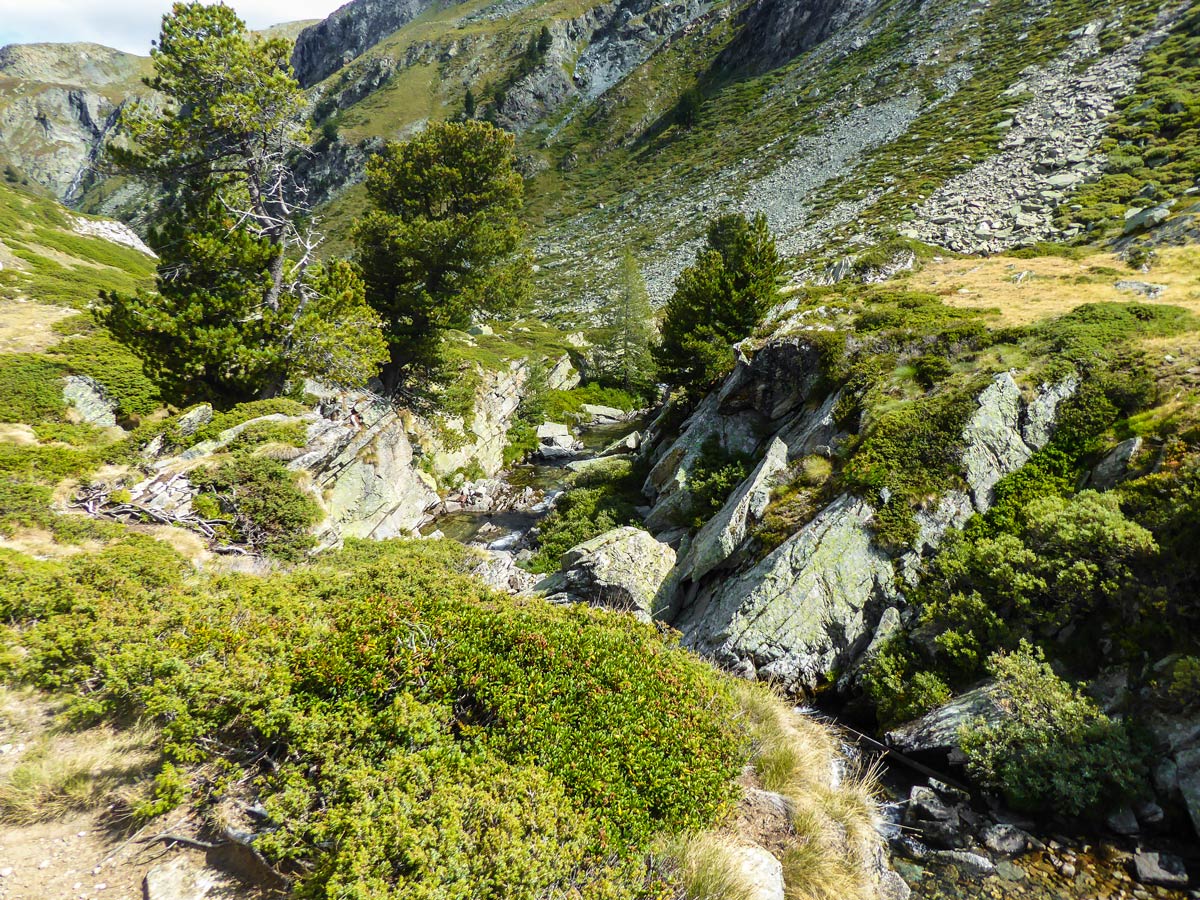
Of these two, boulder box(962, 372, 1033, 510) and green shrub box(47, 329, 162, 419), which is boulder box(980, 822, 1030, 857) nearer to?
boulder box(962, 372, 1033, 510)

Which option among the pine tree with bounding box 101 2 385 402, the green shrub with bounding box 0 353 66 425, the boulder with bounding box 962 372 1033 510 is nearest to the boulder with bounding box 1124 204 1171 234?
the boulder with bounding box 962 372 1033 510

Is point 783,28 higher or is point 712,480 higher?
point 783,28

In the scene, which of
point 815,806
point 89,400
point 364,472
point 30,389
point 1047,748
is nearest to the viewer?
point 815,806

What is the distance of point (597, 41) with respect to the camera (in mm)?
168375

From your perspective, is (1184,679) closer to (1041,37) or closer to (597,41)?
(1041,37)

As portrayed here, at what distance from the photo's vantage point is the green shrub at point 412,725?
13.3 ft

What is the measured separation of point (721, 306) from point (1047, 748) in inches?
897

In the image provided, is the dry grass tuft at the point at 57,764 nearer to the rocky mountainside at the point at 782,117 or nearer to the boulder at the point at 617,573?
the boulder at the point at 617,573

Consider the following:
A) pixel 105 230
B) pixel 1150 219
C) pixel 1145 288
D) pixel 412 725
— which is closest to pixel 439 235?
pixel 412 725

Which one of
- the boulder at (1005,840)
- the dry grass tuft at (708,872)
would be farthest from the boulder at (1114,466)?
the dry grass tuft at (708,872)

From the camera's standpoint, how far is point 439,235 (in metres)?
25.1

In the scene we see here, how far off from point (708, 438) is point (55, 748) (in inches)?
787

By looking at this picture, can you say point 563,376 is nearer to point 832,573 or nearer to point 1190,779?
point 832,573

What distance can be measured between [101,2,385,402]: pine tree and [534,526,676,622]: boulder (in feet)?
37.1
